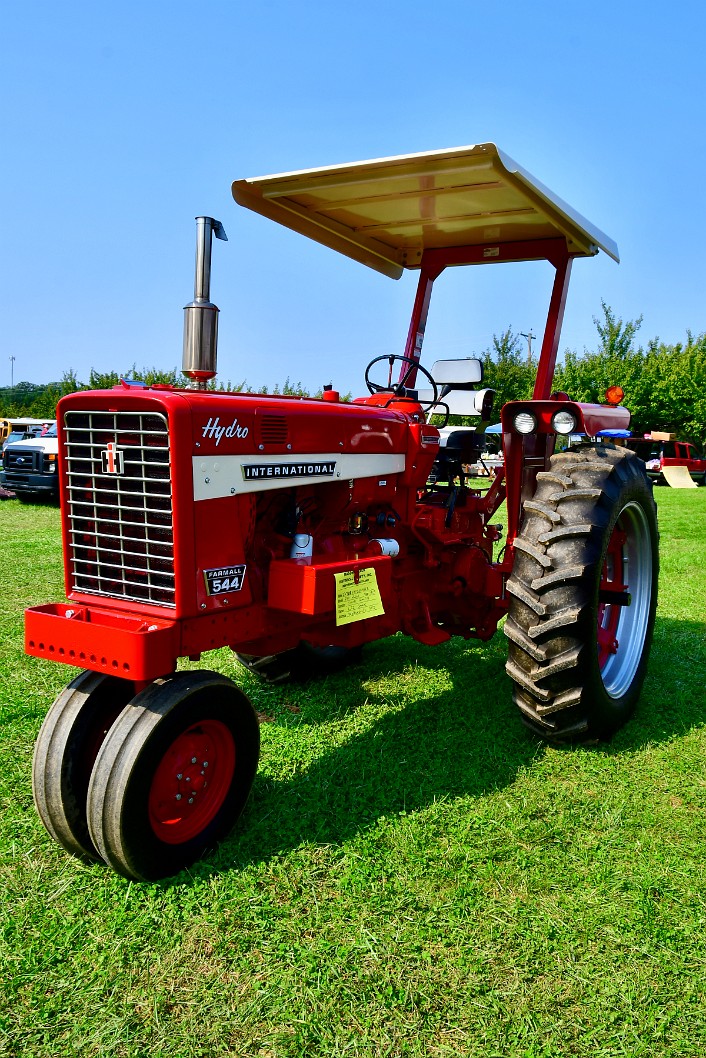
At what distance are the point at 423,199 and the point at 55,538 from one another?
23.8 feet

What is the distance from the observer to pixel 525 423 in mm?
4172

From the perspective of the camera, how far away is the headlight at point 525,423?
4.16m

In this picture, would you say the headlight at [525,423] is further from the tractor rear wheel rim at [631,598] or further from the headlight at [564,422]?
the tractor rear wheel rim at [631,598]

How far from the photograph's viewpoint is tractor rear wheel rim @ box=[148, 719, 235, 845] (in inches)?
109

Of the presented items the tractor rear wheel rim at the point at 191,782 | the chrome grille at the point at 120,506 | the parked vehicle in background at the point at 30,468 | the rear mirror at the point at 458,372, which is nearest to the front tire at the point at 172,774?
the tractor rear wheel rim at the point at 191,782

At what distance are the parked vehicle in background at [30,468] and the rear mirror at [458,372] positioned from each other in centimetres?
1090

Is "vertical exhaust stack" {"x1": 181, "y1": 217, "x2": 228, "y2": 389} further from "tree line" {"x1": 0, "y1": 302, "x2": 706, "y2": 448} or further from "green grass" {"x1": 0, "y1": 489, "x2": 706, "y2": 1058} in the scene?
"tree line" {"x1": 0, "y1": 302, "x2": 706, "y2": 448}

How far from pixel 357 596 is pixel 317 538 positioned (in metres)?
0.34

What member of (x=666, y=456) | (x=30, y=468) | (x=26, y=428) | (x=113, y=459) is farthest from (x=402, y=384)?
(x=666, y=456)

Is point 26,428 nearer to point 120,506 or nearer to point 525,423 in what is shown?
point 525,423

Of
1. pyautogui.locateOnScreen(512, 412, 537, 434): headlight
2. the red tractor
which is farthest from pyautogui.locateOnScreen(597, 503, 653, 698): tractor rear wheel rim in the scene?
pyautogui.locateOnScreen(512, 412, 537, 434): headlight

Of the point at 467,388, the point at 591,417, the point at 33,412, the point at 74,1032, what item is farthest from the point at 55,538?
the point at 33,412

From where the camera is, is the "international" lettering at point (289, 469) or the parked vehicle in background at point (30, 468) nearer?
the "international" lettering at point (289, 469)

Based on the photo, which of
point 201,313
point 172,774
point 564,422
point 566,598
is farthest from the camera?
point 564,422
